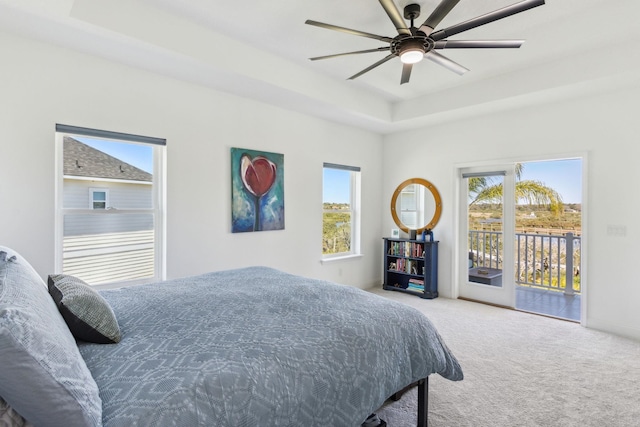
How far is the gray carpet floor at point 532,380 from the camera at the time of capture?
84.0 inches

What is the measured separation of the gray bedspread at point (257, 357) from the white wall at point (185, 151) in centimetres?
127

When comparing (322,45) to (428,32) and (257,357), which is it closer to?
(428,32)

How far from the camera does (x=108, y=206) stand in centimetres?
314

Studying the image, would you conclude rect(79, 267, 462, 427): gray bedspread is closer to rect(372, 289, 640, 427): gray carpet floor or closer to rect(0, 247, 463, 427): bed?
rect(0, 247, 463, 427): bed

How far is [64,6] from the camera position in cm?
230

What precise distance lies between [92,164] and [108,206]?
396 mm

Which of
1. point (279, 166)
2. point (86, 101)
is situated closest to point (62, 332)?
point (86, 101)

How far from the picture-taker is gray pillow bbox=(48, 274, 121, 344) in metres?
1.35

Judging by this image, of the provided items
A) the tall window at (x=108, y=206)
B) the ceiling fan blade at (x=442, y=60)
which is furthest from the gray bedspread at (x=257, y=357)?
the ceiling fan blade at (x=442, y=60)

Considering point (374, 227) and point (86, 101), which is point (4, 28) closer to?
point (86, 101)

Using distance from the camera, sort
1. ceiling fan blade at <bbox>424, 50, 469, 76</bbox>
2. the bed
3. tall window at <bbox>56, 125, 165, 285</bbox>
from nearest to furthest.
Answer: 1. the bed
2. ceiling fan blade at <bbox>424, 50, 469, 76</bbox>
3. tall window at <bbox>56, 125, 165, 285</bbox>

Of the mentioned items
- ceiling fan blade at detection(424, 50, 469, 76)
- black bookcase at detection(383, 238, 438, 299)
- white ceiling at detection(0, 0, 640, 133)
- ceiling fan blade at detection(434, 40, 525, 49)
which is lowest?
black bookcase at detection(383, 238, 438, 299)

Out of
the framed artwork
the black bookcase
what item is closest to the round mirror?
the black bookcase

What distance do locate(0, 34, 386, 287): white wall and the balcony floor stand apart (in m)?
2.23
